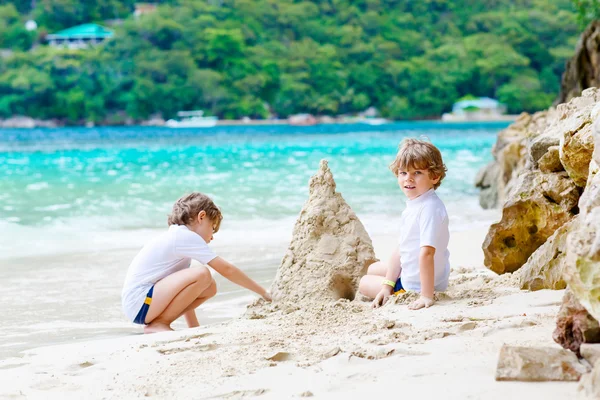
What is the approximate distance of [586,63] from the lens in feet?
59.9

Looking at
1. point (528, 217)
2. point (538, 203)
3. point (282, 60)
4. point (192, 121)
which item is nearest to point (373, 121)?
point (282, 60)

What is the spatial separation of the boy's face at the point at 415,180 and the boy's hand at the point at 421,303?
52 cm

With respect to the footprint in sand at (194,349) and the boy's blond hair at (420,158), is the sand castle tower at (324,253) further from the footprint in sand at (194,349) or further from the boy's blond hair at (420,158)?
the footprint in sand at (194,349)

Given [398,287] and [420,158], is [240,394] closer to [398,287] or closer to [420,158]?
[398,287]

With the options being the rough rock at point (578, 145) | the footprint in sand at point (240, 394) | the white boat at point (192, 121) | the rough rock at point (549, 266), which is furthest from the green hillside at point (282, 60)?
the footprint in sand at point (240, 394)

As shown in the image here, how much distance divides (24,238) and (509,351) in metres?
7.35

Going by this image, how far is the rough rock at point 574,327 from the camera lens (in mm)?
2361

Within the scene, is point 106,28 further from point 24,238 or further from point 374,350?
point 374,350

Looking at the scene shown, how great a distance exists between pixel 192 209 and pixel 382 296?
3.50 ft

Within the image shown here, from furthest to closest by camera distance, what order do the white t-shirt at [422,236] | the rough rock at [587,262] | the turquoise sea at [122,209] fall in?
the turquoise sea at [122,209] → the white t-shirt at [422,236] → the rough rock at [587,262]

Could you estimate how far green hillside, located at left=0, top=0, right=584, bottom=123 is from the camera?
64562 millimetres

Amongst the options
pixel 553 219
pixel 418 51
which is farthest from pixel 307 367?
pixel 418 51

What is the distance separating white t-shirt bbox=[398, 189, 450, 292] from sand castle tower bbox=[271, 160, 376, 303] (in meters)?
0.38

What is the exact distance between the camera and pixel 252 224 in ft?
32.1
